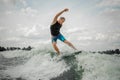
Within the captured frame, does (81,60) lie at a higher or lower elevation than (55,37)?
lower

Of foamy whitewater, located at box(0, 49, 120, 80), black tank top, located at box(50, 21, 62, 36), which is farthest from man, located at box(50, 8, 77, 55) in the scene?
foamy whitewater, located at box(0, 49, 120, 80)

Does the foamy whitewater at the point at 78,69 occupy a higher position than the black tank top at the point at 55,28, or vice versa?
the black tank top at the point at 55,28

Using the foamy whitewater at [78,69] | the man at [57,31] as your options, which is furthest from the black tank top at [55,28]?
the foamy whitewater at [78,69]

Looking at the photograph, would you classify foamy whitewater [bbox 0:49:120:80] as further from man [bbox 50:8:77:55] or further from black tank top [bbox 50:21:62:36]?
black tank top [bbox 50:21:62:36]

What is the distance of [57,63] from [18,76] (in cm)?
273

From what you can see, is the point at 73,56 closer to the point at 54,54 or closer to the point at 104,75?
the point at 54,54

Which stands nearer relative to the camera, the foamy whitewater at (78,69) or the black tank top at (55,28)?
the foamy whitewater at (78,69)

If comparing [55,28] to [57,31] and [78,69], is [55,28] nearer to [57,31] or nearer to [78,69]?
[57,31]

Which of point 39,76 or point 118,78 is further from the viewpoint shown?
point 39,76

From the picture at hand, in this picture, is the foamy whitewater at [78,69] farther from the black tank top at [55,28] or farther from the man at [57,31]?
the black tank top at [55,28]

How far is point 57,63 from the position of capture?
490 inches

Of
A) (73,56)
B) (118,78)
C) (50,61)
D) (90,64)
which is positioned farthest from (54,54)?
(118,78)

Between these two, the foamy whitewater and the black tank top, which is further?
the black tank top

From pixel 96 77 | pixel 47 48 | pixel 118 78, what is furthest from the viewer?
pixel 47 48
